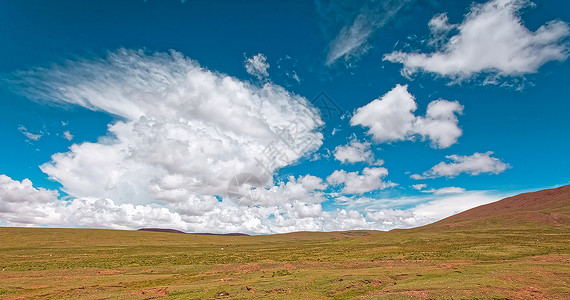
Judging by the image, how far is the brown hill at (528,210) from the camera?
12007 cm

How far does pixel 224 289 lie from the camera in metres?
23.8

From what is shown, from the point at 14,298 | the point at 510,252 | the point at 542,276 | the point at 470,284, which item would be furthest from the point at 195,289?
the point at 510,252

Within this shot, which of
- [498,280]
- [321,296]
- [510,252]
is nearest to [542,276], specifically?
[498,280]

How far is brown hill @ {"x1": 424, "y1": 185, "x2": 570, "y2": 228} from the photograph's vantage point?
120069 millimetres

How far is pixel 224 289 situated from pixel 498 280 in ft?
74.5

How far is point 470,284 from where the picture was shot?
21.6 m

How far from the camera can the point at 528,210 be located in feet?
513

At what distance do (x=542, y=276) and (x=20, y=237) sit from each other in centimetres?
16065

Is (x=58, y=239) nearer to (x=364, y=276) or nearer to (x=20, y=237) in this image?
(x=20, y=237)

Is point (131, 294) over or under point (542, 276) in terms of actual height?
under

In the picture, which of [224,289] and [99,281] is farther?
[99,281]

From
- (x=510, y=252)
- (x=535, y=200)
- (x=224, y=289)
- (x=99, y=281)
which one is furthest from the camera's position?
(x=535, y=200)

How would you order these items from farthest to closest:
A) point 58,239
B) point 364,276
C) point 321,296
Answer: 1. point 58,239
2. point 364,276
3. point 321,296

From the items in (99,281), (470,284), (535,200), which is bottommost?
(99,281)
